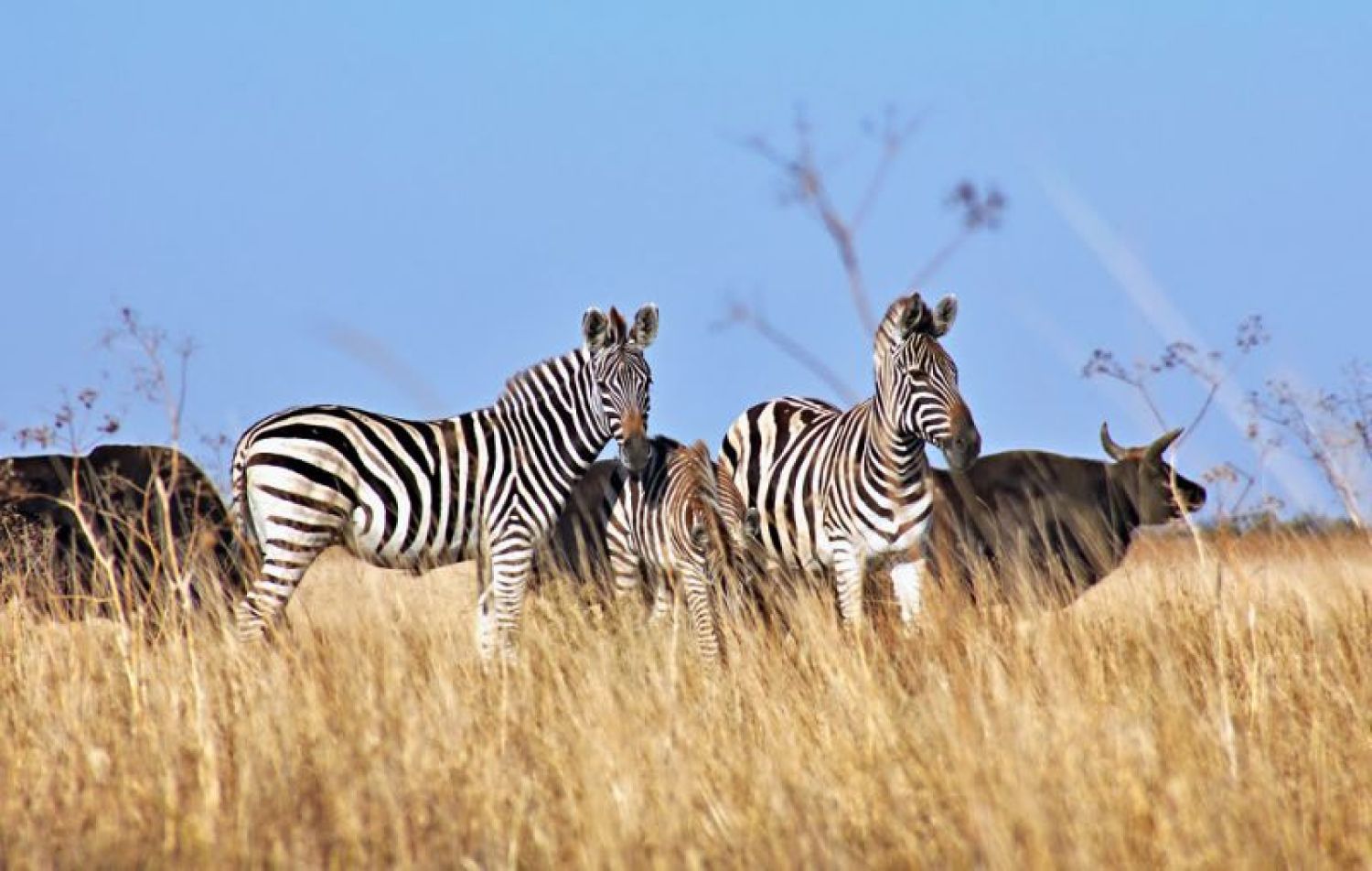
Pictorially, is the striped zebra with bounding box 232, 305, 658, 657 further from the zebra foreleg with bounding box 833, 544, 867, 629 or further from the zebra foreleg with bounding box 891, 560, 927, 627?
the zebra foreleg with bounding box 891, 560, 927, 627

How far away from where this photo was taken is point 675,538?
10203mm

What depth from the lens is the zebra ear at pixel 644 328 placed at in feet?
34.1

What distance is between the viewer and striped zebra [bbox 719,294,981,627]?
30.9 feet

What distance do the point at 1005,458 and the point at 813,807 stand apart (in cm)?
931

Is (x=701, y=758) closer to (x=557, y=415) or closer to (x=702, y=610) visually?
(x=702, y=610)

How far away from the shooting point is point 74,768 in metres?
5.23

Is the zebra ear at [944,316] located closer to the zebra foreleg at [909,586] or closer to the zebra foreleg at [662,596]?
the zebra foreleg at [909,586]

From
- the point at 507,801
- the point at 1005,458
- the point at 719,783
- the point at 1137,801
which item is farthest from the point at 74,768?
the point at 1005,458

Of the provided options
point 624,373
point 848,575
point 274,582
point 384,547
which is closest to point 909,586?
point 848,575

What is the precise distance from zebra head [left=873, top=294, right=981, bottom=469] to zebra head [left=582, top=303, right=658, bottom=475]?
1323mm

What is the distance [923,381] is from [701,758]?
14.6 ft

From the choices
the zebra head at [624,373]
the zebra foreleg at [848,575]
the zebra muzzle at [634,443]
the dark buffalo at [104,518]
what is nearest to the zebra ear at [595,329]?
the zebra head at [624,373]

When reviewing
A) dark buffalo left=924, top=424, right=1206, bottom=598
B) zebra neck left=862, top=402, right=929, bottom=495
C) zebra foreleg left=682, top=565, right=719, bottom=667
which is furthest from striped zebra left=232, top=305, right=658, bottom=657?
dark buffalo left=924, top=424, right=1206, bottom=598

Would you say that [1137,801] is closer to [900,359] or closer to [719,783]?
[719,783]
